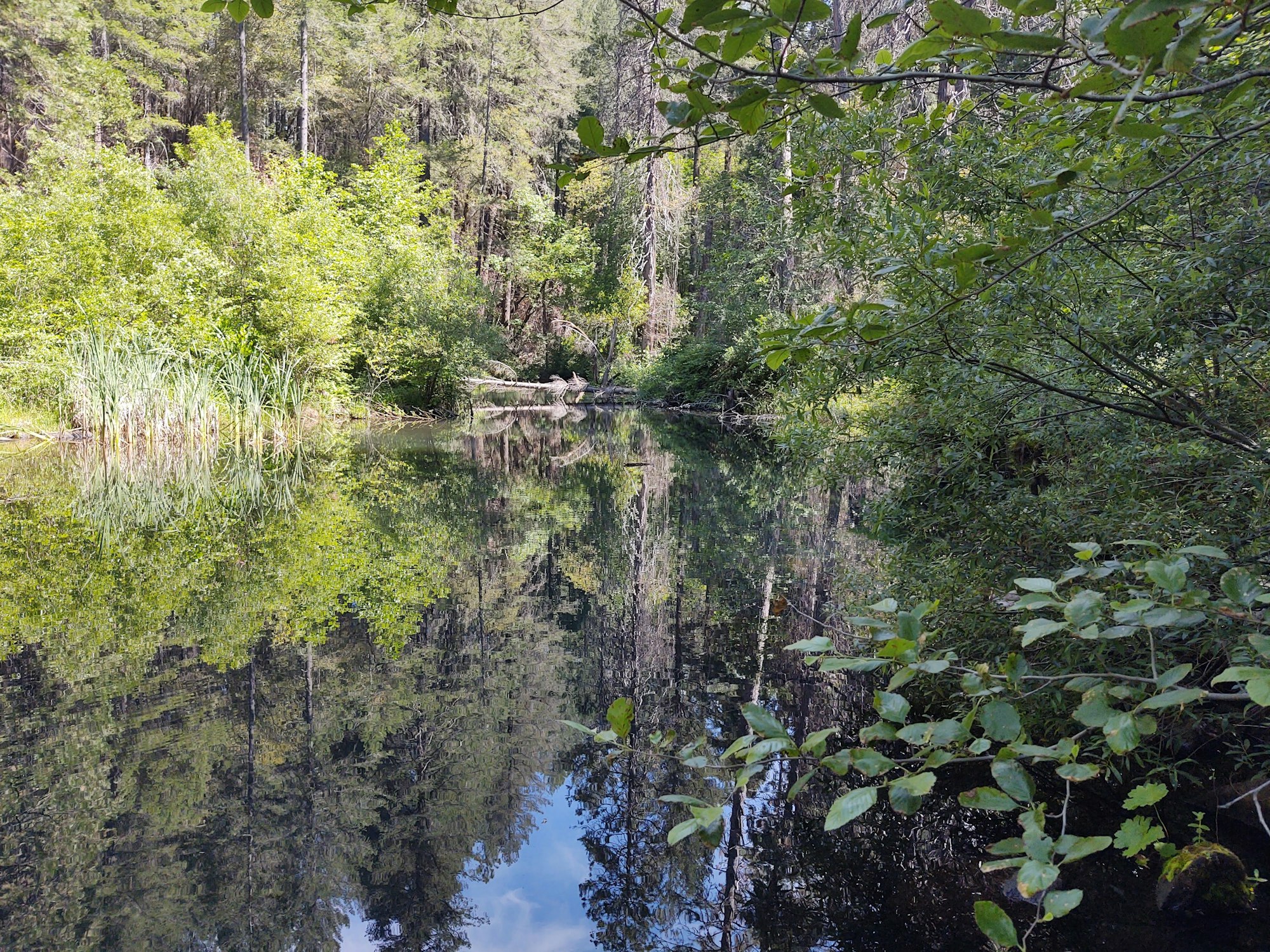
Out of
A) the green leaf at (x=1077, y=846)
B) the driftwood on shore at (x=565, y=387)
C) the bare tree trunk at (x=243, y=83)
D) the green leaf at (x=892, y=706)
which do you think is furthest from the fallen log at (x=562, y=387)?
the green leaf at (x=1077, y=846)

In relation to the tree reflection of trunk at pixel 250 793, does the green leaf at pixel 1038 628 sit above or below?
above

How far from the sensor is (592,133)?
115 centimetres

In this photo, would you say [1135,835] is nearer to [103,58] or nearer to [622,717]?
[622,717]

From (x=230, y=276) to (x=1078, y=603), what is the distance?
15821 mm

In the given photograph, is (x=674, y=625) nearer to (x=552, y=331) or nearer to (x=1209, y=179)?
(x=1209, y=179)

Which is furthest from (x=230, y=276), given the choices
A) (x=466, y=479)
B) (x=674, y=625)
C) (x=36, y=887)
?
(x=36, y=887)

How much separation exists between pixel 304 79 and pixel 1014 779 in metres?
26.2

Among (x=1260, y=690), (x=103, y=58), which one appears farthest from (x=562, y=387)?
(x=1260, y=690)

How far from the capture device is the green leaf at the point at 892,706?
1.06m

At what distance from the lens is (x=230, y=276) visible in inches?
562

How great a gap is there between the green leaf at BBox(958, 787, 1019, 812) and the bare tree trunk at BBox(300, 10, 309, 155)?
24.4 metres

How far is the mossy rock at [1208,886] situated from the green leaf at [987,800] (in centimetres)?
171

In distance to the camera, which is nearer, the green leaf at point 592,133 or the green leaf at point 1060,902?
the green leaf at point 1060,902

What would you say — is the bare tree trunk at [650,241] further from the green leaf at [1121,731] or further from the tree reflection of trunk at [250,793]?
the green leaf at [1121,731]
